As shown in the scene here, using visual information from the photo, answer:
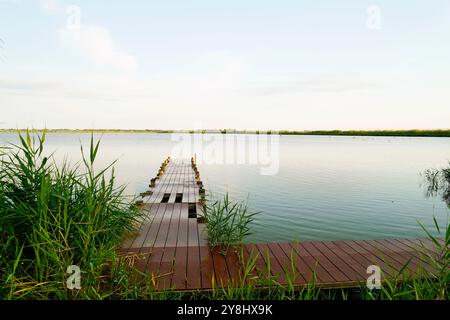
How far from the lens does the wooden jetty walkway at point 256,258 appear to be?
3977 millimetres

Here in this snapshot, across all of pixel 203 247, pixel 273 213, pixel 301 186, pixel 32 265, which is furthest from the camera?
pixel 301 186

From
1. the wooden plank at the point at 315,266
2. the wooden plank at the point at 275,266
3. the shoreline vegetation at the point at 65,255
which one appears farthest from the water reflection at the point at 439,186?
the shoreline vegetation at the point at 65,255

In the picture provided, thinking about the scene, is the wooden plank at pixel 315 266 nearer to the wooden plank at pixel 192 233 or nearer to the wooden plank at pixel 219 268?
the wooden plank at pixel 219 268

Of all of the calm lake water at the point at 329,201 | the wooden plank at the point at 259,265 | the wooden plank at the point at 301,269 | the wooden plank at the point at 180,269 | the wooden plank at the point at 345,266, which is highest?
the wooden plank at the point at 180,269

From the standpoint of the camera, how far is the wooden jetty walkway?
398 cm

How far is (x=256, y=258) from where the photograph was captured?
3.42 meters

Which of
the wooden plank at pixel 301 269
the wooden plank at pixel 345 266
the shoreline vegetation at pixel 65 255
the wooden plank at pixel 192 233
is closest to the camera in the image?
the shoreline vegetation at pixel 65 255

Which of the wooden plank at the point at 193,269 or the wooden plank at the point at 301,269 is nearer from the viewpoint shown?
the wooden plank at the point at 193,269

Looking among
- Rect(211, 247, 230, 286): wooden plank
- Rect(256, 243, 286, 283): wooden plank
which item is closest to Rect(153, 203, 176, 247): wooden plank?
Rect(211, 247, 230, 286): wooden plank
